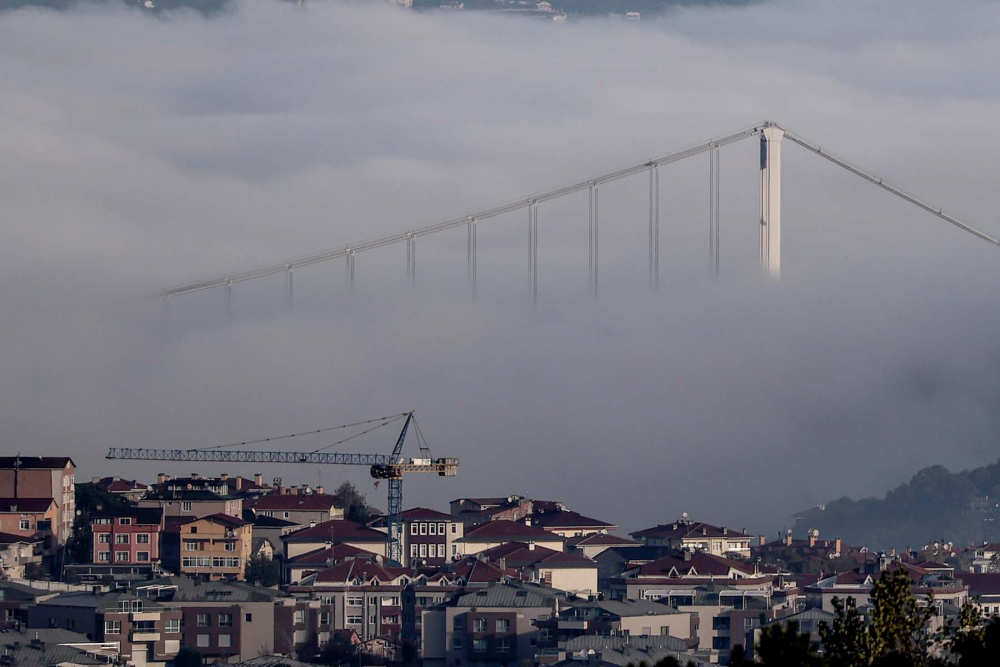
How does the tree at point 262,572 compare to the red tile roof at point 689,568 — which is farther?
the tree at point 262,572

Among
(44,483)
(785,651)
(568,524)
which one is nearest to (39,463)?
(44,483)

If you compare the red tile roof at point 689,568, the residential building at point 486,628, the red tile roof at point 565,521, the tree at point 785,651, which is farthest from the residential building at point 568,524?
the tree at point 785,651

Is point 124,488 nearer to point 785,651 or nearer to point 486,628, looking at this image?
point 486,628

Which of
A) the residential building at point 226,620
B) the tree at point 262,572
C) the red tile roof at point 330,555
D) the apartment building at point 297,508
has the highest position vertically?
the apartment building at point 297,508

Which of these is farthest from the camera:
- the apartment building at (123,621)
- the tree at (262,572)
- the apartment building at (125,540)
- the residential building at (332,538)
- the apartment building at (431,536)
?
the apartment building at (431,536)

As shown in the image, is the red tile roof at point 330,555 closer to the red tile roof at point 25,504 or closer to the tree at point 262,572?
the tree at point 262,572

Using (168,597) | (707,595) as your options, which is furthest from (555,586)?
(168,597)
